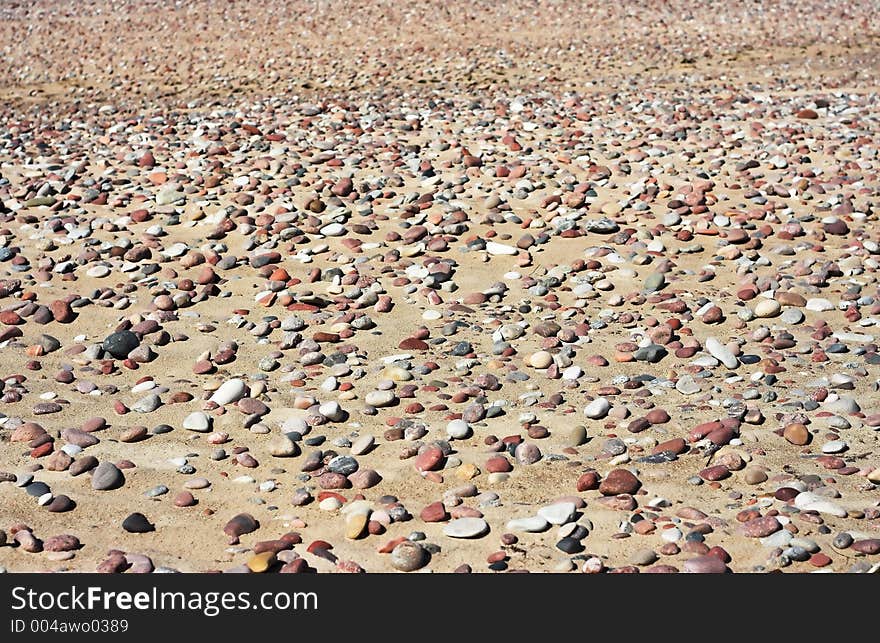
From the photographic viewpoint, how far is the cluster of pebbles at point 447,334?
4.11 metres

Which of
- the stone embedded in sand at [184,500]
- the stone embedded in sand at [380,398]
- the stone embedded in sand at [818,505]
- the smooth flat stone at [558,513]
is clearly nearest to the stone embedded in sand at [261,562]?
the stone embedded in sand at [184,500]

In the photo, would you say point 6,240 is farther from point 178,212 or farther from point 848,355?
point 848,355

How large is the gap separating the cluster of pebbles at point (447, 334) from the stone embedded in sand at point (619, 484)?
0.01 m

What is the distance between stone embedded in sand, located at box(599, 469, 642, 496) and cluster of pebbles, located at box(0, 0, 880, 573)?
0.04ft

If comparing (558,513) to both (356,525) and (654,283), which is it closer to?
(356,525)

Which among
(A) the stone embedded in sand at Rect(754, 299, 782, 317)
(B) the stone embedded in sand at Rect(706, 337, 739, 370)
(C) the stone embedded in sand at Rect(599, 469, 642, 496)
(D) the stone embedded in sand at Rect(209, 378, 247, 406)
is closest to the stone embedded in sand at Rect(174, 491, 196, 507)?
(D) the stone embedded in sand at Rect(209, 378, 247, 406)

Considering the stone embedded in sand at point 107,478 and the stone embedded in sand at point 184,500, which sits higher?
the stone embedded in sand at point 107,478

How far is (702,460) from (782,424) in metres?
0.57

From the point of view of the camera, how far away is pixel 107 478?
4.47 m

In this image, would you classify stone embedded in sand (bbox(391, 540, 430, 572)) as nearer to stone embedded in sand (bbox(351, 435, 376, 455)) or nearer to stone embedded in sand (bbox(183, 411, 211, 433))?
stone embedded in sand (bbox(351, 435, 376, 455))

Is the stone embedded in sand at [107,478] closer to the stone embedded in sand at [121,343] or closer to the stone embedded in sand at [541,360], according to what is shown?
the stone embedded in sand at [121,343]

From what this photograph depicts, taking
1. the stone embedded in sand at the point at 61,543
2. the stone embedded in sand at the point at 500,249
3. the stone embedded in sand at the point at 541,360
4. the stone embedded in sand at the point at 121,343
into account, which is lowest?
the stone embedded in sand at the point at 61,543

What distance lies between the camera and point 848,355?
5.63 m

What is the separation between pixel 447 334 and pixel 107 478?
7.57ft
